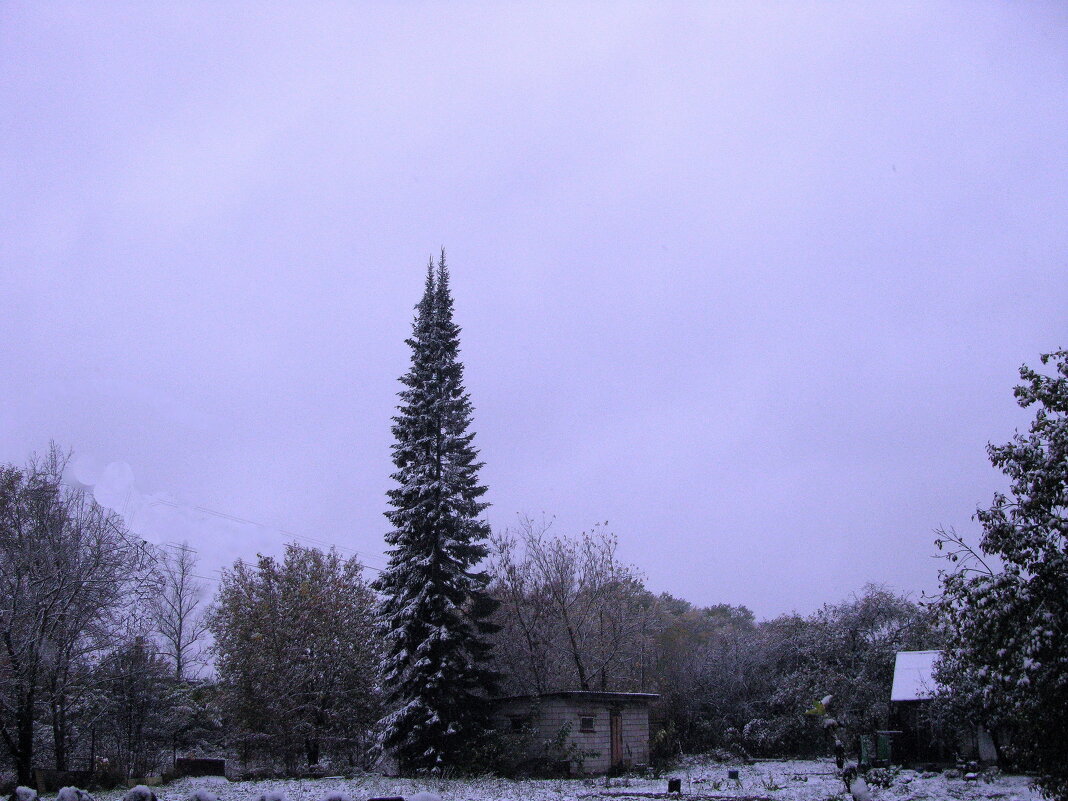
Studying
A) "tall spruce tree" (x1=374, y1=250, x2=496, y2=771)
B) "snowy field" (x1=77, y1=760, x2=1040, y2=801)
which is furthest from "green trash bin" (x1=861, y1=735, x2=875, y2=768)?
"tall spruce tree" (x1=374, y1=250, x2=496, y2=771)

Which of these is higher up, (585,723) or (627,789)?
(585,723)

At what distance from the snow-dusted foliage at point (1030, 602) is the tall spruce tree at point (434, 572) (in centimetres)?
1762

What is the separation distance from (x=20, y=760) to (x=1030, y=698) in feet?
83.0

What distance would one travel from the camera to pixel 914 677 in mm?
30328

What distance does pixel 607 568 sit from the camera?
3681 centimetres

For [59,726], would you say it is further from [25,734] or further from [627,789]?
[627,789]

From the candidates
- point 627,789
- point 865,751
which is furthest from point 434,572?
point 865,751

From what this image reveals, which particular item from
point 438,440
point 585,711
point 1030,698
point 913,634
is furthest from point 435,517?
point 913,634

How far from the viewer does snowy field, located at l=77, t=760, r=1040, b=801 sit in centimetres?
1881

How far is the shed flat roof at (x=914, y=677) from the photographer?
94.0 feet

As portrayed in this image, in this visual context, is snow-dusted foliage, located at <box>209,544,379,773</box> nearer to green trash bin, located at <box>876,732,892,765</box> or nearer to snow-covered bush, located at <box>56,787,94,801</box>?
snow-covered bush, located at <box>56,787,94,801</box>

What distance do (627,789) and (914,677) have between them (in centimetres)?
1466

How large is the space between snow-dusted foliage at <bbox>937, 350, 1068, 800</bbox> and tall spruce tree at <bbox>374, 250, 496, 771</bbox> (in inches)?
694

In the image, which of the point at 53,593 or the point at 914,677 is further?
the point at 914,677
